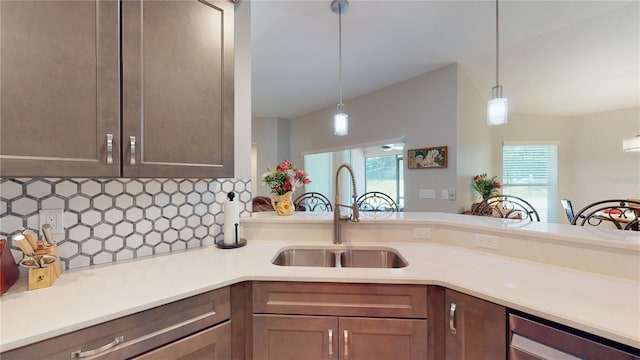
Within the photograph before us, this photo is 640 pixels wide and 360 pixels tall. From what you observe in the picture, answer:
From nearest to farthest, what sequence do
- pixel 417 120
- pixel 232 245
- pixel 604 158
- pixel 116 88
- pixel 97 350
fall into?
pixel 97 350 → pixel 116 88 → pixel 232 245 → pixel 417 120 → pixel 604 158

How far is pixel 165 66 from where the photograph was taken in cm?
118

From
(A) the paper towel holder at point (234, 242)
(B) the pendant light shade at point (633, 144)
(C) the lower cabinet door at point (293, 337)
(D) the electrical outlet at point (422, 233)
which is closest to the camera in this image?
(C) the lower cabinet door at point (293, 337)

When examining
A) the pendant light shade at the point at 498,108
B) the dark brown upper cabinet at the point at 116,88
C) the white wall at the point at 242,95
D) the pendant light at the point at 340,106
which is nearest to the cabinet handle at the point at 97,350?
the dark brown upper cabinet at the point at 116,88

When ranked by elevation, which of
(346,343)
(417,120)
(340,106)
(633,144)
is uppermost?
(417,120)

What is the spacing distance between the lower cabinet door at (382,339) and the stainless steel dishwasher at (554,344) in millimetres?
321

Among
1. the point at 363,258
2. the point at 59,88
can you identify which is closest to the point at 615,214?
the point at 363,258

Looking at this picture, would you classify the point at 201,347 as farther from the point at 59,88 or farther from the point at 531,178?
the point at 531,178

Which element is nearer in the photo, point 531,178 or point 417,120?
point 417,120

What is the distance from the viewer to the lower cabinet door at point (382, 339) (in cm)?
109

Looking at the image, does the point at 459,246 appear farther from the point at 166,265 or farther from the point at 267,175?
the point at 166,265

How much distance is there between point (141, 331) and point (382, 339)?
926mm

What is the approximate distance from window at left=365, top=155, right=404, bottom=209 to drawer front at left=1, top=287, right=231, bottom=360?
173 inches

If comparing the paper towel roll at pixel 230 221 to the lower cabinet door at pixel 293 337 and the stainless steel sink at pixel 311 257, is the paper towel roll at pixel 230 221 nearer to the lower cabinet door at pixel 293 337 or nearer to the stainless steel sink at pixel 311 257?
the stainless steel sink at pixel 311 257

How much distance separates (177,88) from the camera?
3.97ft
